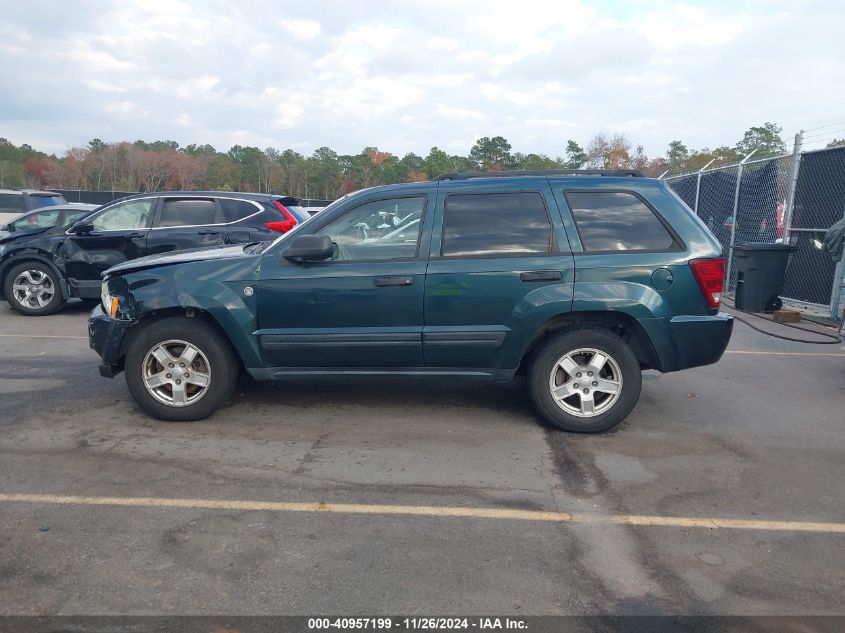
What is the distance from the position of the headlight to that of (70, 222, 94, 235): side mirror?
508cm

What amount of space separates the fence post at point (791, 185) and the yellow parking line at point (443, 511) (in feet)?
30.0

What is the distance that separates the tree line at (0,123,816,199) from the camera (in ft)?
119

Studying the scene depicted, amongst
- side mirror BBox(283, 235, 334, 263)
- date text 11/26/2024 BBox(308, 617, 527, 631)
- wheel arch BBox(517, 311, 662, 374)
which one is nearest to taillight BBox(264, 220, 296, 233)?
side mirror BBox(283, 235, 334, 263)

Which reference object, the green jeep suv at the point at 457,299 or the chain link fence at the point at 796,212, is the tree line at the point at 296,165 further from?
the green jeep suv at the point at 457,299

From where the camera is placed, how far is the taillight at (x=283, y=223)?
9.98 m

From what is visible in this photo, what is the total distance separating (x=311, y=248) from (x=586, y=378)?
2.24 meters

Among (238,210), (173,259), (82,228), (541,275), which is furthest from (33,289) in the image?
(541,275)

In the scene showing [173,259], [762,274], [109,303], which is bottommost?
[762,274]

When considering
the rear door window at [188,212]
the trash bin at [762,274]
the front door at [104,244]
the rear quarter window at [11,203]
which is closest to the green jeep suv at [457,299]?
the rear door window at [188,212]

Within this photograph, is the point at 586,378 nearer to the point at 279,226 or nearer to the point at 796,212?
the point at 279,226

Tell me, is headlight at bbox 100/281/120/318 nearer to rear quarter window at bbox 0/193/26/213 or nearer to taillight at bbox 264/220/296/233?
taillight at bbox 264/220/296/233

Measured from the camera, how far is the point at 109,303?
5.45 metres

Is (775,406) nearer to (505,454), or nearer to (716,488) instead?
(716,488)

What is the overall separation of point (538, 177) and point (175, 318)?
118 inches
